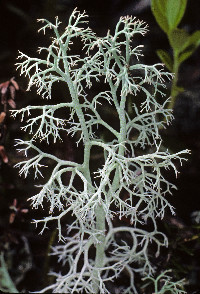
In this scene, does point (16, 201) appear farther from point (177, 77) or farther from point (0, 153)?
point (177, 77)

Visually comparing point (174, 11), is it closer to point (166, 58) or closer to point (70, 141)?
point (166, 58)

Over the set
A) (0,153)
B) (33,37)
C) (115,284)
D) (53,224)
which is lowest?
(115,284)

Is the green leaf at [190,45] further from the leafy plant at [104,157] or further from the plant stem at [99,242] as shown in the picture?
the plant stem at [99,242]

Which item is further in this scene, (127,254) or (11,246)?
(11,246)

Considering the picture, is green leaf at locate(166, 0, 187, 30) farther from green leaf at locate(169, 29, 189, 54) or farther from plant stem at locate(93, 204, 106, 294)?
plant stem at locate(93, 204, 106, 294)

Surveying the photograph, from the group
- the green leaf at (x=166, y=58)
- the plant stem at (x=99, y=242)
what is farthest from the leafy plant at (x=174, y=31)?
the plant stem at (x=99, y=242)

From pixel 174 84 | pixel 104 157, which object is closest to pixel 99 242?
pixel 104 157

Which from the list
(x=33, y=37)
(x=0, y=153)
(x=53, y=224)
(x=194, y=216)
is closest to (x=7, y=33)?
(x=33, y=37)
